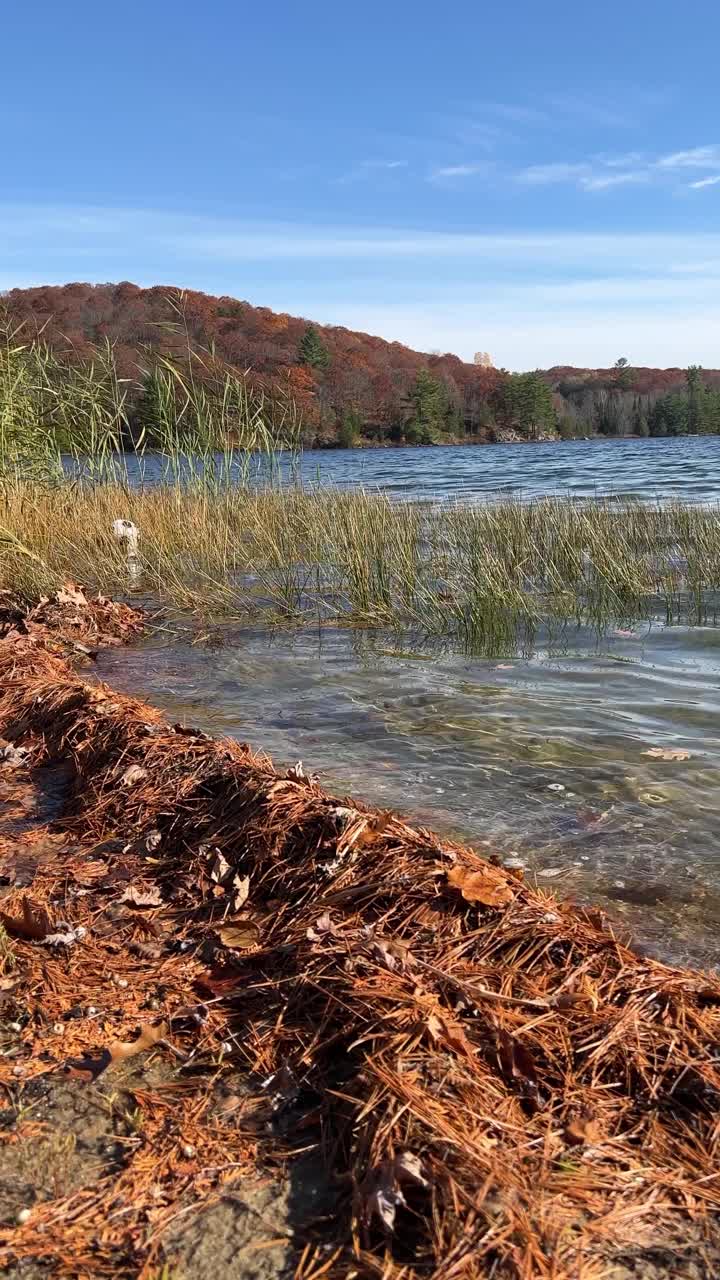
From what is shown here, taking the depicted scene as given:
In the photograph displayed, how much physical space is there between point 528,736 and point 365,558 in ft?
11.7

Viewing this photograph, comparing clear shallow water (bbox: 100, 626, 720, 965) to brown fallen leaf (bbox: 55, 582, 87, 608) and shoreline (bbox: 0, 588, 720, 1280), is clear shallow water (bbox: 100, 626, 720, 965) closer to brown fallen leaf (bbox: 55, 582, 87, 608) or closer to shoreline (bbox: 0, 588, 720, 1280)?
shoreline (bbox: 0, 588, 720, 1280)

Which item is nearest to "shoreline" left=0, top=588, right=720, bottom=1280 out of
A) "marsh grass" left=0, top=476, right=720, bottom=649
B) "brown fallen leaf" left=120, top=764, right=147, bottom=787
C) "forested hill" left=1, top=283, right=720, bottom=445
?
"brown fallen leaf" left=120, top=764, right=147, bottom=787

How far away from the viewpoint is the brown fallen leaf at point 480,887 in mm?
1845

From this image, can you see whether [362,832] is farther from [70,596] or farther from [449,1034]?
[70,596]

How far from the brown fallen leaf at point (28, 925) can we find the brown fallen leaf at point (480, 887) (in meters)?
0.92

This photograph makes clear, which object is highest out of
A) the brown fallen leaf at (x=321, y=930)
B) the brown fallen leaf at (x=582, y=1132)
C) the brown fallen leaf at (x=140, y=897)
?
the brown fallen leaf at (x=321, y=930)

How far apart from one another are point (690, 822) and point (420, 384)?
62.5 meters

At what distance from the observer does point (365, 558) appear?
706cm

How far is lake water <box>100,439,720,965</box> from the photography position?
2514 millimetres

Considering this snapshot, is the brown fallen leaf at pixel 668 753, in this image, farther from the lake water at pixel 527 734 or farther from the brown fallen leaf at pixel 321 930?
the brown fallen leaf at pixel 321 930

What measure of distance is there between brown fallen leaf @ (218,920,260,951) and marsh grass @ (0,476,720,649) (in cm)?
411

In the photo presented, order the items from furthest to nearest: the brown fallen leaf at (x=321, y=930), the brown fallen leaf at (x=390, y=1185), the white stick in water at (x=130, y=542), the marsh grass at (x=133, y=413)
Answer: the white stick in water at (x=130, y=542)
the marsh grass at (x=133, y=413)
the brown fallen leaf at (x=321, y=930)
the brown fallen leaf at (x=390, y=1185)

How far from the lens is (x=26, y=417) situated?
306 inches

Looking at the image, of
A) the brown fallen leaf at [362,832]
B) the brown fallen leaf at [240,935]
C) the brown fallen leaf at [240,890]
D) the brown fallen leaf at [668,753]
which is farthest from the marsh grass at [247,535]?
the brown fallen leaf at [240,935]
